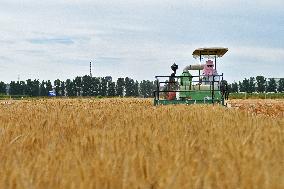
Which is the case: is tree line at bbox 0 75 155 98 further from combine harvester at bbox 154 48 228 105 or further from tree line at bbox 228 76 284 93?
combine harvester at bbox 154 48 228 105

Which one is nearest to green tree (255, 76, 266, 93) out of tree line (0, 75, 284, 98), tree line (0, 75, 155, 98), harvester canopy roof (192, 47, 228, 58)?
tree line (0, 75, 284, 98)

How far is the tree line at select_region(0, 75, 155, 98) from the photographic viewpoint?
119438 mm

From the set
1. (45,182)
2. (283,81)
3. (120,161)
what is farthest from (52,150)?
(283,81)

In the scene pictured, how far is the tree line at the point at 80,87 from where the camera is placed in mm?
119438

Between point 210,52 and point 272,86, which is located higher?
point 272,86

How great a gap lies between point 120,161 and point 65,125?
3.04 metres

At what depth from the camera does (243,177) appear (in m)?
2.14

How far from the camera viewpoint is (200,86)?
1834cm

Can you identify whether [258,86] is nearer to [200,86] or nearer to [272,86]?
[272,86]

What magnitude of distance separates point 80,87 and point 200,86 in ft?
342

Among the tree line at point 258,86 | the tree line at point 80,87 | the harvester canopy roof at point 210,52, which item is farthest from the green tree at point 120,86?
the harvester canopy roof at point 210,52

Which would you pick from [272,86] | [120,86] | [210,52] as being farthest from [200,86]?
[120,86]

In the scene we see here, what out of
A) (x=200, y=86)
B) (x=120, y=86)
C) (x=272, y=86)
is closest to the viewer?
(x=200, y=86)

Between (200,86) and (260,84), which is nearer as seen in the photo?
(200,86)
